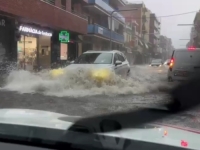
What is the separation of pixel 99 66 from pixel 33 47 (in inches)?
425

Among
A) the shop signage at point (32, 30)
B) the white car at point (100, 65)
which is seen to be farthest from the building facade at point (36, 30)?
the white car at point (100, 65)

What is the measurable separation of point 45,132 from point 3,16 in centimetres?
1567

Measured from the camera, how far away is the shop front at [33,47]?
61.9 ft

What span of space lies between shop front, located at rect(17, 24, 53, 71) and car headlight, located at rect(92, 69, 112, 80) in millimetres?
8818

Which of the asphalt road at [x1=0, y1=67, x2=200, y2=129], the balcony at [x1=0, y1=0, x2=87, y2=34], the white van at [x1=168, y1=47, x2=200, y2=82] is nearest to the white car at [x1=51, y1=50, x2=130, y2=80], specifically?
the asphalt road at [x1=0, y1=67, x2=200, y2=129]

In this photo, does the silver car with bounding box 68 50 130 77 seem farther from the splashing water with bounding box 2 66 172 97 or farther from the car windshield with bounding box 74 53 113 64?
the splashing water with bounding box 2 66 172 97

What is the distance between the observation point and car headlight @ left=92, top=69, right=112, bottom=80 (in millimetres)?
10008

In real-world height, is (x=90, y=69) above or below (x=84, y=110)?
above

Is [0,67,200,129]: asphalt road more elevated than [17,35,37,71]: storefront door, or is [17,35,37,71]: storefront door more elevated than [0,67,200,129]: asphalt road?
[17,35,37,71]: storefront door

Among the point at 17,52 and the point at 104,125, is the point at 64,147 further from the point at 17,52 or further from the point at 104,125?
the point at 17,52

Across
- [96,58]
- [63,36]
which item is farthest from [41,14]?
[96,58]

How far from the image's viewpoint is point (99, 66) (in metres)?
10.9

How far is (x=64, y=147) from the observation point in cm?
190

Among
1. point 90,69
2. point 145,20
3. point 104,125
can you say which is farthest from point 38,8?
point 145,20
